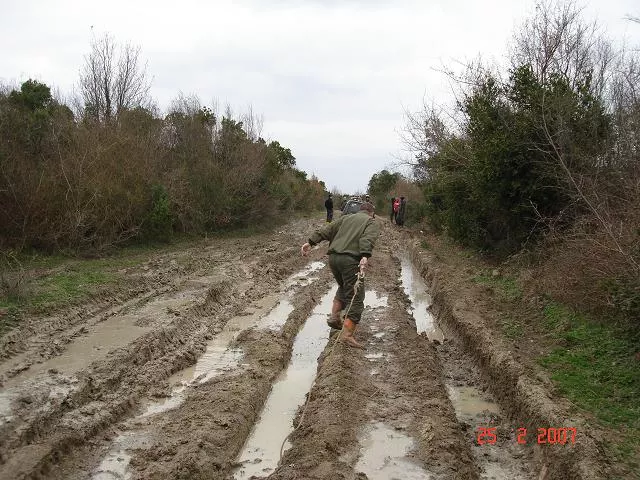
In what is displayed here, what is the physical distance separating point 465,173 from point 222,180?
1119 centimetres

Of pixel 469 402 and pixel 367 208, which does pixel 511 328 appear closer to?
Result: pixel 469 402

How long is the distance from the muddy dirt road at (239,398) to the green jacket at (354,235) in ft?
4.65

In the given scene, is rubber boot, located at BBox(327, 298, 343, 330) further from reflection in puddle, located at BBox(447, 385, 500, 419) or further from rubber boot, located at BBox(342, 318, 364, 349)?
reflection in puddle, located at BBox(447, 385, 500, 419)

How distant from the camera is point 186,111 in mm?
27344

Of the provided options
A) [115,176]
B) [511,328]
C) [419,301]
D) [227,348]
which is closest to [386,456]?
[227,348]

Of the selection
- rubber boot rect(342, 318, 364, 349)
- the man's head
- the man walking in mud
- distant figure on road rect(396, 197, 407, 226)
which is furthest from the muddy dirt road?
distant figure on road rect(396, 197, 407, 226)

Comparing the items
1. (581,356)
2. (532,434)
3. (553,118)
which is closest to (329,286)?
(553,118)

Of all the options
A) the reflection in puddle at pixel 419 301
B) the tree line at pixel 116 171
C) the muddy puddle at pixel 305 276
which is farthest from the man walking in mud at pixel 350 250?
the tree line at pixel 116 171

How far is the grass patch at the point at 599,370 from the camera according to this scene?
5.03 metres

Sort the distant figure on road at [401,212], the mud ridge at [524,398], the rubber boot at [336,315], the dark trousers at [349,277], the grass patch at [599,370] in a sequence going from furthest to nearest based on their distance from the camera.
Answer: the distant figure on road at [401,212] → the rubber boot at [336,315] → the dark trousers at [349,277] → the grass patch at [599,370] → the mud ridge at [524,398]
